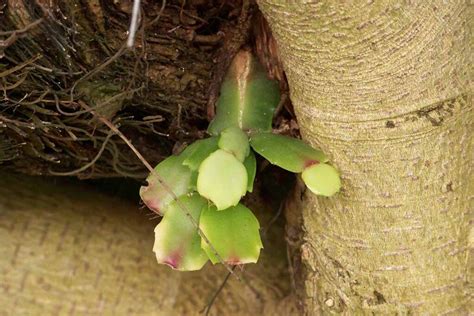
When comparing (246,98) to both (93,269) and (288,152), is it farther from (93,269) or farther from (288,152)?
(93,269)

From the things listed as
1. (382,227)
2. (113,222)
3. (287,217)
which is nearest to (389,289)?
(382,227)

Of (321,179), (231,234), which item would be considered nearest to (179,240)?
(231,234)

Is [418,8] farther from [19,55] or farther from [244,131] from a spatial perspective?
[19,55]

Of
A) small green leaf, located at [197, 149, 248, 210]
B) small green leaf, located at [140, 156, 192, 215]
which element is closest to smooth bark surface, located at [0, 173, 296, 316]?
small green leaf, located at [140, 156, 192, 215]

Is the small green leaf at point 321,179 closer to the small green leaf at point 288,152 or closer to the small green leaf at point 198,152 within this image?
the small green leaf at point 288,152

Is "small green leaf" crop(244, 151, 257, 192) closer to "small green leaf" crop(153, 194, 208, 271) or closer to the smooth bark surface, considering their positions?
"small green leaf" crop(153, 194, 208, 271)

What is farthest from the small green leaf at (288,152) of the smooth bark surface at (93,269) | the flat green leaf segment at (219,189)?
the smooth bark surface at (93,269)
